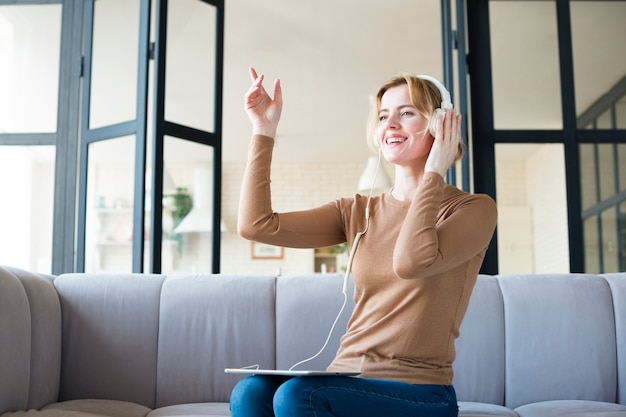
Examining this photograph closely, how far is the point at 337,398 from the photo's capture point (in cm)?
151

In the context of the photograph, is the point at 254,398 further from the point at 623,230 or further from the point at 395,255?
the point at 623,230

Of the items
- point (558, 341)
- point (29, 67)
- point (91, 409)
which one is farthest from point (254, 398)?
point (29, 67)

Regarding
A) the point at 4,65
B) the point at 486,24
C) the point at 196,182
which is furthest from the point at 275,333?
the point at 4,65

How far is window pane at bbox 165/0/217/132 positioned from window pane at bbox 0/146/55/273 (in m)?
0.74

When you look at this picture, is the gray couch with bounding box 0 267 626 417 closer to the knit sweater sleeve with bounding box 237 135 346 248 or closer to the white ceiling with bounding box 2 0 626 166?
the knit sweater sleeve with bounding box 237 135 346 248

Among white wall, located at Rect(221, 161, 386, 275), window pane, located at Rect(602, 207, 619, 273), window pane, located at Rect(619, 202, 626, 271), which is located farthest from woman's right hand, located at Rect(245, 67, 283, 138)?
white wall, located at Rect(221, 161, 386, 275)

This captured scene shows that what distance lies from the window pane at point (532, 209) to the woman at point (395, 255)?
1873 millimetres

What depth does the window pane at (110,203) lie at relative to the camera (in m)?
3.76

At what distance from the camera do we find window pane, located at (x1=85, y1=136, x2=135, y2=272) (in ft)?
12.3

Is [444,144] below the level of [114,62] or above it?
below

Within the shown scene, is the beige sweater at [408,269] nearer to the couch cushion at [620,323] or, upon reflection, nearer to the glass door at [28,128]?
the couch cushion at [620,323]

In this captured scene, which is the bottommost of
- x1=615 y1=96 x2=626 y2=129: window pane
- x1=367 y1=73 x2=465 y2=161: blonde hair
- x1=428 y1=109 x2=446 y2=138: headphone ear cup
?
x1=428 y1=109 x2=446 y2=138: headphone ear cup

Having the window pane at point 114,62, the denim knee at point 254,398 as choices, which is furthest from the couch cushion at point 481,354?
the window pane at point 114,62

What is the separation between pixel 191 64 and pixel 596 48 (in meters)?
2.06
